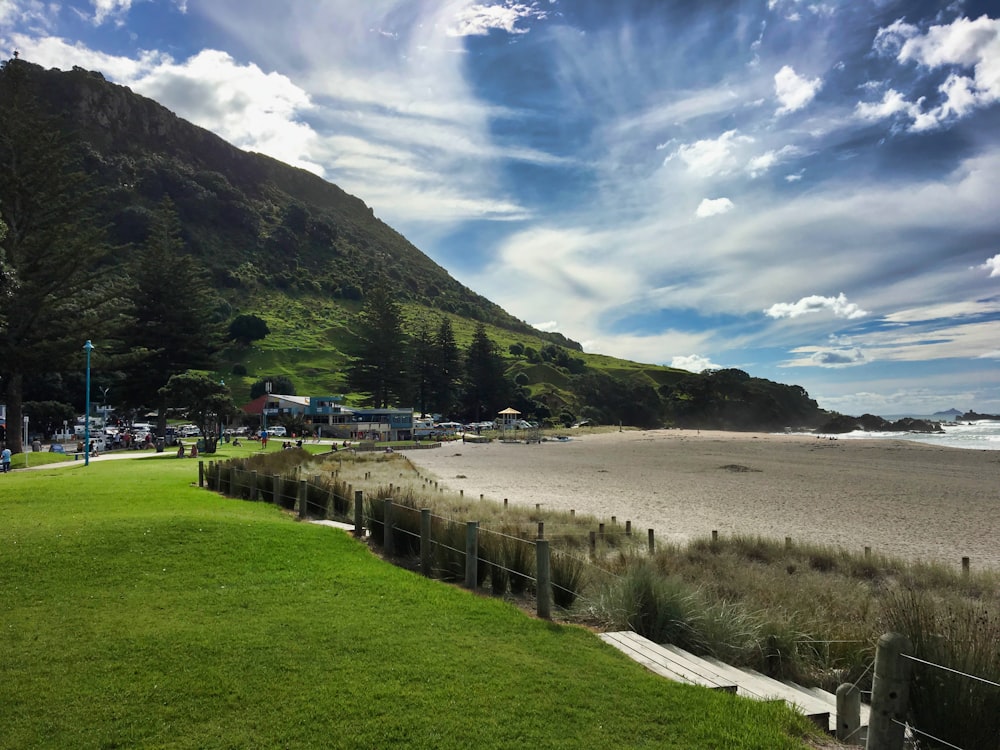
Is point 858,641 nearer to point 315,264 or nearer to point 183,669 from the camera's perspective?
point 183,669

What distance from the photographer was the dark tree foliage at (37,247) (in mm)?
A: 27266

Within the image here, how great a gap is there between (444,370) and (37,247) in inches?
2360

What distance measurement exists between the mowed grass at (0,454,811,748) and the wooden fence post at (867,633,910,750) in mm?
734

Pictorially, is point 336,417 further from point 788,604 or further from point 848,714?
point 848,714

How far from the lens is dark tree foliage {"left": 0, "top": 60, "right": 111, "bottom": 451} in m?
27.3

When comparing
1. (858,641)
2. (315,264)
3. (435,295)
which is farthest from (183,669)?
(435,295)

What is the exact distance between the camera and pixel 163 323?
46.5 meters

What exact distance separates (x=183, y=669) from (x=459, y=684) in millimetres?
1997

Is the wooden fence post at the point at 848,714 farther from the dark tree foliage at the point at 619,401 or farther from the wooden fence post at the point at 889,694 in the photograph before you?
the dark tree foliage at the point at 619,401

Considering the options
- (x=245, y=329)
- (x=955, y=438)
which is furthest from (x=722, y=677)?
(x=245, y=329)

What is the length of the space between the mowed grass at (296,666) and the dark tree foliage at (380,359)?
69092mm

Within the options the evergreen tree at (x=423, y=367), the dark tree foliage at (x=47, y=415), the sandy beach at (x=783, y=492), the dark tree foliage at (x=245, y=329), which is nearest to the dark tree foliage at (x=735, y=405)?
the evergreen tree at (x=423, y=367)

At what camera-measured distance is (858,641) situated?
584 cm

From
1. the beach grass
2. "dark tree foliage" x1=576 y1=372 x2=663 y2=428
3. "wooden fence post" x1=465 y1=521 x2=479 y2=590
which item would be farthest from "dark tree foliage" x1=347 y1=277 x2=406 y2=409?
"wooden fence post" x1=465 y1=521 x2=479 y2=590
